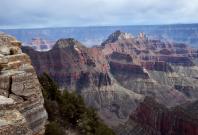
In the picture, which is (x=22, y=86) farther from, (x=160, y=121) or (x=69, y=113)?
(x=160, y=121)

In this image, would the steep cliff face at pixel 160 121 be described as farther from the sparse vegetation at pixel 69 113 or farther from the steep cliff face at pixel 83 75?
the steep cliff face at pixel 83 75

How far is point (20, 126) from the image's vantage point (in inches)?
800

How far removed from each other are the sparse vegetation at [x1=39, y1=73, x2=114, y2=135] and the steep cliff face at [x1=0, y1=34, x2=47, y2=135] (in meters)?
6.54

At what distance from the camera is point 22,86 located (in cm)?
2766

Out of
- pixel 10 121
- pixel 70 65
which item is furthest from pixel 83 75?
pixel 10 121

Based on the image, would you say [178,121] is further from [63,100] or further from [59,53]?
[59,53]

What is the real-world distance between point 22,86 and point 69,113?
16.8 meters

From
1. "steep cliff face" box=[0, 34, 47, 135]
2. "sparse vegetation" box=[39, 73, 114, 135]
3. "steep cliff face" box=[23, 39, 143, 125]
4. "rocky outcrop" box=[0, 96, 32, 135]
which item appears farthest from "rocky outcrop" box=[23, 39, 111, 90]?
"rocky outcrop" box=[0, 96, 32, 135]

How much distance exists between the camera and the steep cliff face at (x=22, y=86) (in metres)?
27.2

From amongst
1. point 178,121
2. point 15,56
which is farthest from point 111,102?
point 15,56

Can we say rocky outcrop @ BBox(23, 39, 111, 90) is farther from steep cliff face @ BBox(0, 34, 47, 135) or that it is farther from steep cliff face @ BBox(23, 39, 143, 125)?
steep cliff face @ BBox(0, 34, 47, 135)

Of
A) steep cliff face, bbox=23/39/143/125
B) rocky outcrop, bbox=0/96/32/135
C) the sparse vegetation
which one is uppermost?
rocky outcrop, bbox=0/96/32/135

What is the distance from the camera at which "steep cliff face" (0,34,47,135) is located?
1072 inches

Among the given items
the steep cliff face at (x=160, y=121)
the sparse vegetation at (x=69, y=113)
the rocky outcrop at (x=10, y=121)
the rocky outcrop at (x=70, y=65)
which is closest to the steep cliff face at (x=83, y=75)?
the rocky outcrop at (x=70, y=65)
